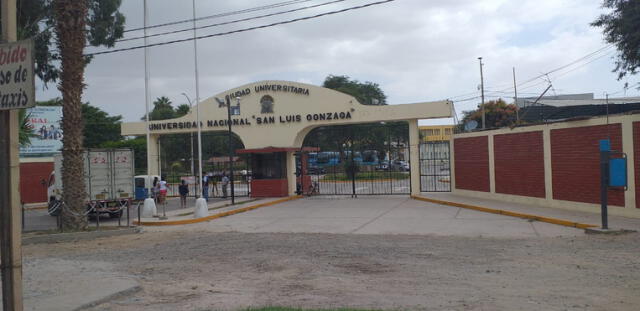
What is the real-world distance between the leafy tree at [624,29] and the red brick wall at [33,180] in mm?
28590

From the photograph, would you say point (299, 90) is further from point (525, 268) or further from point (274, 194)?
point (525, 268)

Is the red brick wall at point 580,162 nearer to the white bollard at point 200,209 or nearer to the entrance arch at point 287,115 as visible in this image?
→ the entrance arch at point 287,115

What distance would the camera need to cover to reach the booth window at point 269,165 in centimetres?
2869

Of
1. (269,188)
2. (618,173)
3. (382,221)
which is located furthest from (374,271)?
(269,188)

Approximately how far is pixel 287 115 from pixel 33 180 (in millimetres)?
15027

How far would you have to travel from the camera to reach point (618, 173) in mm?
14469

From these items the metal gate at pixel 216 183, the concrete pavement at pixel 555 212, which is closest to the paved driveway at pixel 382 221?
the concrete pavement at pixel 555 212

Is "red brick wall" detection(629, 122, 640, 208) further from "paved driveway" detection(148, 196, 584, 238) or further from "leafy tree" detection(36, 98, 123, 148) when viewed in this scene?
"leafy tree" detection(36, 98, 123, 148)

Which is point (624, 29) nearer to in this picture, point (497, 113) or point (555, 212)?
point (555, 212)

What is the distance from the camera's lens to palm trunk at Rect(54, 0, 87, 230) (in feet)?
52.9

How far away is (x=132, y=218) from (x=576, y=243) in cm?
1645

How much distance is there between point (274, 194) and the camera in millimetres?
28609

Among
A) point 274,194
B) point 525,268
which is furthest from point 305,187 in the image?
point 525,268

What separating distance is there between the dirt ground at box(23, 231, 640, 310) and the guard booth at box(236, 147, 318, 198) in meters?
14.0
